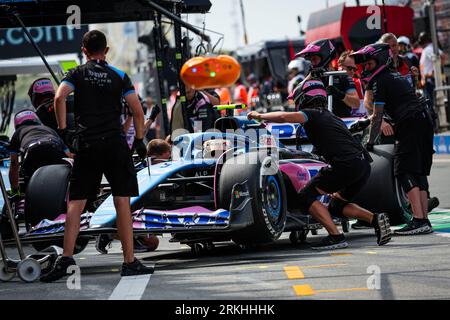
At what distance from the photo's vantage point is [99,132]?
364 inches

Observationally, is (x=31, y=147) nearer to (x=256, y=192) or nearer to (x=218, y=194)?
(x=218, y=194)

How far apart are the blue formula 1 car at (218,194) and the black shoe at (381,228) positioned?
68cm

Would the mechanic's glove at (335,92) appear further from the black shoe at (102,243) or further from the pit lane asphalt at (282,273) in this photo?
the black shoe at (102,243)

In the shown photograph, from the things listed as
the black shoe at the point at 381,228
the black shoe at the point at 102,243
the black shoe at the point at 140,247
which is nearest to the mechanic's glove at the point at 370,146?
the black shoe at the point at 381,228

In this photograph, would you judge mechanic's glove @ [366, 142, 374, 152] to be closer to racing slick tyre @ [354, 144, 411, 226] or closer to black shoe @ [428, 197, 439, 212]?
racing slick tyre @ [354, 144, 411, 226]

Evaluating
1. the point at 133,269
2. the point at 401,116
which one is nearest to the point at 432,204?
the point at 401,116

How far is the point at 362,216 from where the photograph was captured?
10.7 metres

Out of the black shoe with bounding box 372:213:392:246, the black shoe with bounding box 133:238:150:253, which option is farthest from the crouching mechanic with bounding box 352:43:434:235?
the black shoe with bounding box 133:238:150:253

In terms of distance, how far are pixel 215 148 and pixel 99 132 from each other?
82.8 inches

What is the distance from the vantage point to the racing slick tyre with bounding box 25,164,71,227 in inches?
422

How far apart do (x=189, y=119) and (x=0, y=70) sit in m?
9.06

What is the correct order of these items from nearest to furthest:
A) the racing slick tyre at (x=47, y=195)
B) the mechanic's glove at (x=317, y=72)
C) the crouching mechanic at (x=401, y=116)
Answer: the racing slick tyre at (x=47, y=195), the mechanic's glove at (x=317, y=72), the crouching mechanic at (x=401, y=116)

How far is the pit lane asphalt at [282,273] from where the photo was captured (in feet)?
24.8
